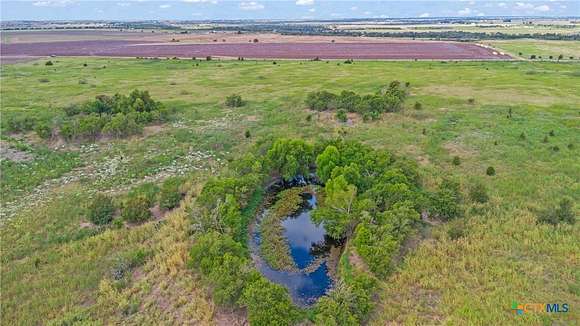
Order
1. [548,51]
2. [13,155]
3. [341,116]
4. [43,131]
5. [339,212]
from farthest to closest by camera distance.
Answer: [548,51] → [341,116] → [43,131] → [13,155] → [339,212]

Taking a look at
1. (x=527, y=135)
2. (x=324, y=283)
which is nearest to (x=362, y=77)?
(x=527, y=135)

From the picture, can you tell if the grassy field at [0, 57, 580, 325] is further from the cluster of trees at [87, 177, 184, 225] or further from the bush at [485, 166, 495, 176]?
the cluster of trees at [87, 177, 184, 225]

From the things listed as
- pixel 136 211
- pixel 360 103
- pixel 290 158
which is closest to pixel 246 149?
pixel 290 158

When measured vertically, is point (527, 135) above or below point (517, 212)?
above

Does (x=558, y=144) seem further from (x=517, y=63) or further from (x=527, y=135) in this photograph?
(x=517, y=63)

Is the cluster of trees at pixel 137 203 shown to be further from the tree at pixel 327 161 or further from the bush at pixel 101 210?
the tree at pixel 327 161

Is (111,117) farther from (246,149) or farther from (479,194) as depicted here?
(479,194)

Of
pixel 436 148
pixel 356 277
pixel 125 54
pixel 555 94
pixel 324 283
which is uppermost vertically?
pixel 125 54
